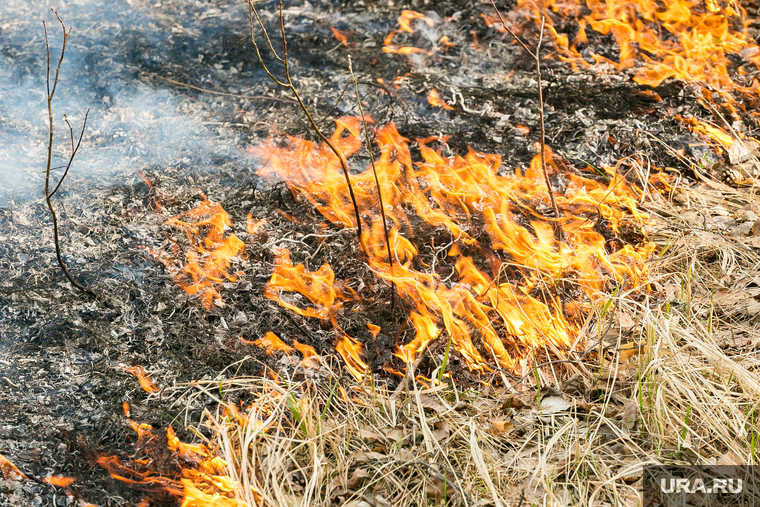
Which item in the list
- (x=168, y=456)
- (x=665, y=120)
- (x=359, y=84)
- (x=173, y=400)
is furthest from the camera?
(x=359, y=84)

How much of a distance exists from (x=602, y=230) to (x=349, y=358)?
1.80m

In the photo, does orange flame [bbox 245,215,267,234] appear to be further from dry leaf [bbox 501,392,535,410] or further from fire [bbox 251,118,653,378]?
dry leaf [bbox 501,392,535,410]

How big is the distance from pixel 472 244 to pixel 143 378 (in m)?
1.92

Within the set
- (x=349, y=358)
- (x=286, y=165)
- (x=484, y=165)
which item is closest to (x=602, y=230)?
(x=484, y=165)

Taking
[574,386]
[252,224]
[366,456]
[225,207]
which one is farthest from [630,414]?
[225,207]

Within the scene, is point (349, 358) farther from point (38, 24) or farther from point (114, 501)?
point (38, 24)

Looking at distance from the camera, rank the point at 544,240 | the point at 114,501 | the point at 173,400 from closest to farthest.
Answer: the point at 114,501, the point at 173,400, the point at 544,240

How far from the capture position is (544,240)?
3.52 meters

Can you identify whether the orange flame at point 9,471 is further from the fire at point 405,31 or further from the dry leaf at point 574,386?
the fire at point 405,31

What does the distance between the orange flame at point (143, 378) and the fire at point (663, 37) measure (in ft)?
13.6

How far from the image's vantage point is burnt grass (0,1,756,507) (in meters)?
2.68

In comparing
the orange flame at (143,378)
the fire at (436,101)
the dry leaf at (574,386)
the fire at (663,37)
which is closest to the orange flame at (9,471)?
the orange flame at (143,378)

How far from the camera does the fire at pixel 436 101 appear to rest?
453cm

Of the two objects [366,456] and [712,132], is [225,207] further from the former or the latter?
[712,132]
